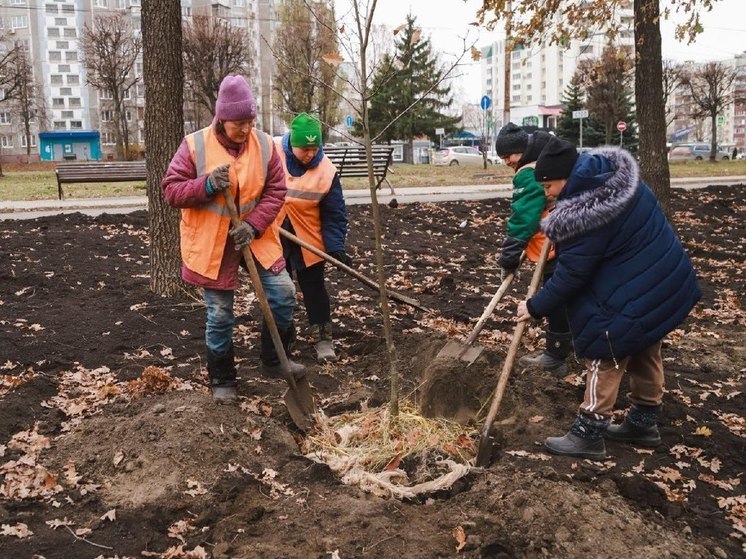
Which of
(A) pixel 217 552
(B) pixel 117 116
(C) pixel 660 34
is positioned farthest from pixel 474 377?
(B) pixel 117 116

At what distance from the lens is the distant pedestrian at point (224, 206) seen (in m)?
4.05

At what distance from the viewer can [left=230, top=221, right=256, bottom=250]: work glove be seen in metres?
4.08

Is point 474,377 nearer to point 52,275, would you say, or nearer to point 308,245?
point 308,245

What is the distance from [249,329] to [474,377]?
2114mm

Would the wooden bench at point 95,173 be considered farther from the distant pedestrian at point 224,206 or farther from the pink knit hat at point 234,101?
the pink knit hat at point 234,101

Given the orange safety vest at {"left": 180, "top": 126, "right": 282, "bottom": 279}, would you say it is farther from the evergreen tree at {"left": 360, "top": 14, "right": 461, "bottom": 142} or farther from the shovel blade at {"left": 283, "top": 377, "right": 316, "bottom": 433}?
the evergreen tree at {"left": 360, "top": 14, "right": 461, "bottom": 142}

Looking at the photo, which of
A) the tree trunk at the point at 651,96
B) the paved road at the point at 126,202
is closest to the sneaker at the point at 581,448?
the tree trunk at the point at 651,96

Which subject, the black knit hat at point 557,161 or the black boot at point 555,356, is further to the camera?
the black boot at point 555,356

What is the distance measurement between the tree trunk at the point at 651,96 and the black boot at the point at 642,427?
6.63 meters

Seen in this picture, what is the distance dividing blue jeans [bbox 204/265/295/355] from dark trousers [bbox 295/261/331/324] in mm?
781

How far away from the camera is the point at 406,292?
→ 733 cm

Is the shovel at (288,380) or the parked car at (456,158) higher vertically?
the parked car at (456,158)

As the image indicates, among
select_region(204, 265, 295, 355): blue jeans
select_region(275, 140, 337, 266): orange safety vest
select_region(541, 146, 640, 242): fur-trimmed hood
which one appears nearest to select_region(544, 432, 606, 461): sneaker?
select_region(541, 146, 640, 242): fur-trimmed hood

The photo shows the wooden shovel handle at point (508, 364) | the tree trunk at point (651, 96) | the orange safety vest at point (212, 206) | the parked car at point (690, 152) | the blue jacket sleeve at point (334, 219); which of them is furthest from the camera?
the parked car at point (690, 152)
